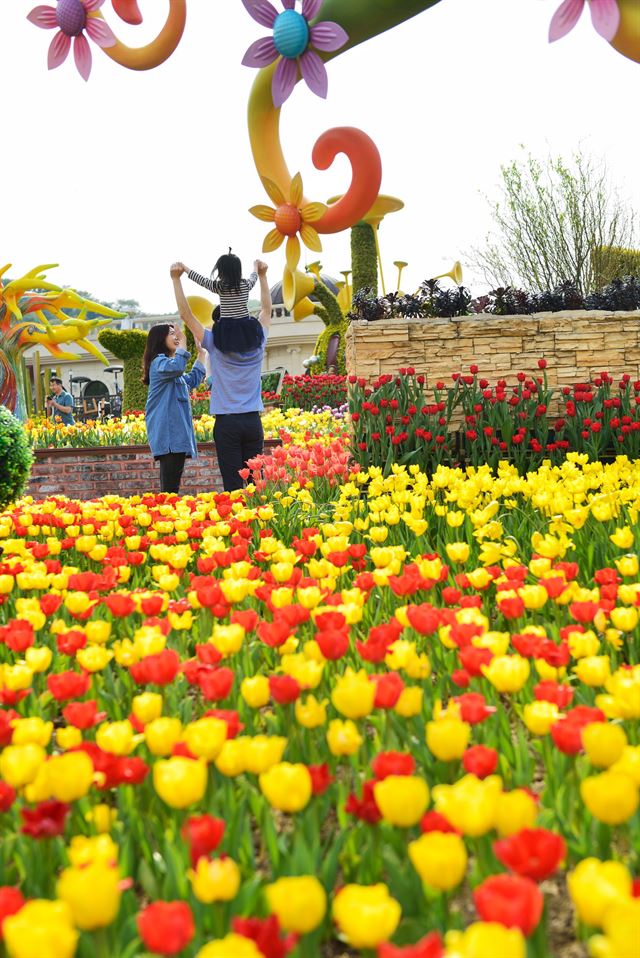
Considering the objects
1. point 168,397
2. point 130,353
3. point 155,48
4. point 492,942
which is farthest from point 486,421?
point 130,353

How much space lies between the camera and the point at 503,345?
5.96 metres

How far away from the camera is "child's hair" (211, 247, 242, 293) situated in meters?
5.33

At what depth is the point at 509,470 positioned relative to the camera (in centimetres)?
398

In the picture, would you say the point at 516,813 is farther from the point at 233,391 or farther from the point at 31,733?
the point at 233,391

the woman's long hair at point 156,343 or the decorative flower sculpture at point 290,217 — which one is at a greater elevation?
the decorative flower sculpture at point 290,217

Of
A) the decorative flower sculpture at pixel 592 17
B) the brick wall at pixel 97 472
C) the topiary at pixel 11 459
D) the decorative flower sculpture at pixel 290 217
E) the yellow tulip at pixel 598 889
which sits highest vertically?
the decorative flower sculpture at pixel 592 17

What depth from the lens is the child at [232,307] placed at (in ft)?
17.5

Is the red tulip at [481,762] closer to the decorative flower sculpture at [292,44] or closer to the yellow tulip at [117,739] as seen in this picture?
the yellow tulip at [117,739]

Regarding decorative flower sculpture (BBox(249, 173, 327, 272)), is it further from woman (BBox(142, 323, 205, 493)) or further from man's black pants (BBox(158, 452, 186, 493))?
man's black pants (BBox(158, 452, 186, 493))

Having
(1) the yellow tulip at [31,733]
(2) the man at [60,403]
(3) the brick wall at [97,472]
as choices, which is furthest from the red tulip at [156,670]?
(2) the man at [60,403]

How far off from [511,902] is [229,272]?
16.4 ft

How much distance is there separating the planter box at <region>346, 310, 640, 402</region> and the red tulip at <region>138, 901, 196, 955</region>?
17.1 ft

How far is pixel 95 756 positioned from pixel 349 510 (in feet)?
7.92

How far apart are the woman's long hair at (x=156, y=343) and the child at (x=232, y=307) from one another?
2.54ft
